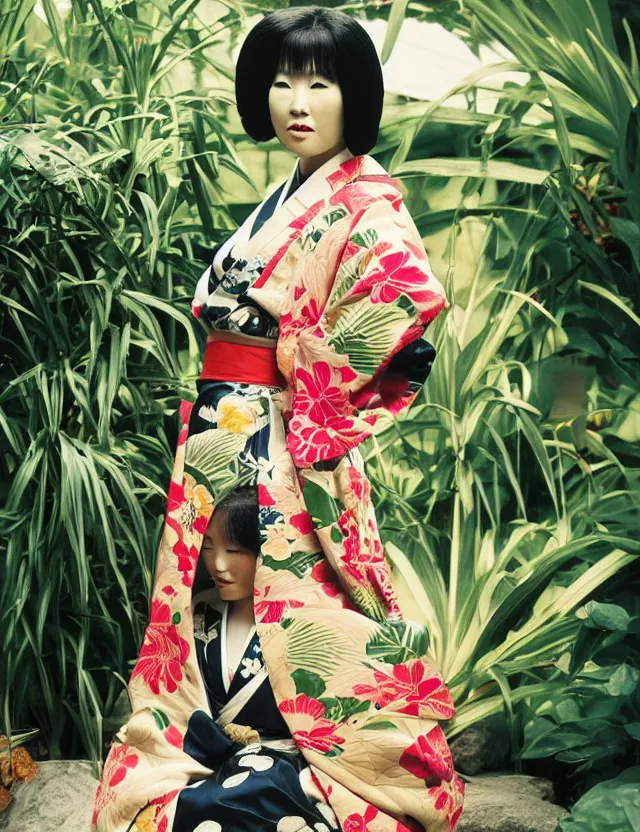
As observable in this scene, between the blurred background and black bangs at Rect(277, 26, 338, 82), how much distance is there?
2.31ft

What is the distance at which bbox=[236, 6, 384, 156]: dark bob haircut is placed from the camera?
1545 mm

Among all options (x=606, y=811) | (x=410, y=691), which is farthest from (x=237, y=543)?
(x=606, y=811)

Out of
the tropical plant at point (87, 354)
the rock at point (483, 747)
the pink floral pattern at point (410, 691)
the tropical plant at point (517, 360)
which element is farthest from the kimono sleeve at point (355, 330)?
the rock at point (483, 747)

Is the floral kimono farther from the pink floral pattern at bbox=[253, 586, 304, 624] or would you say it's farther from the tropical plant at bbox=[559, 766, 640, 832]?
the tropical plant at bbox=[559, 766, 640, 832]

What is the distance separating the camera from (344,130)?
1.59m

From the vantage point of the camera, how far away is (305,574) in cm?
153

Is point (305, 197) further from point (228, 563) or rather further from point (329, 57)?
point (228, 563)

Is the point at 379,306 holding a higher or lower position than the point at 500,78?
lower

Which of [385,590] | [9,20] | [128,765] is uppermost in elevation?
[9,20]

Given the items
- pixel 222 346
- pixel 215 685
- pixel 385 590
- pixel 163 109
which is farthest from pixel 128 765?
pixel 163 109

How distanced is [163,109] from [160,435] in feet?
2.18

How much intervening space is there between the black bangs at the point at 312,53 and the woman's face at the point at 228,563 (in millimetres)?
526

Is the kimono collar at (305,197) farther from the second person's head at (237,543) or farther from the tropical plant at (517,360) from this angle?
the tropical plant at (517,360)

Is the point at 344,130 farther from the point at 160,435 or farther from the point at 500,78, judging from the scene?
the point at 500,78
